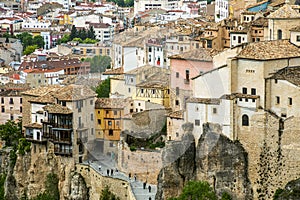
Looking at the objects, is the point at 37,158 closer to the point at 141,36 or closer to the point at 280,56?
the point at 141,36

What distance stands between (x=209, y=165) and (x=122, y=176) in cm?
273

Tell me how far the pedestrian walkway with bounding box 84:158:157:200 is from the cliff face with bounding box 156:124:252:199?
→ 1.24ft

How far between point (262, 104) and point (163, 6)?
4995 centimetres

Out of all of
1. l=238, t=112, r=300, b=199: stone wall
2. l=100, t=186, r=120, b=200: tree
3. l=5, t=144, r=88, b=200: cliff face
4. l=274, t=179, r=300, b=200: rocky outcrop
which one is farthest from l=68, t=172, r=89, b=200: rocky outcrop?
l=274, t=179, r=300, b=200: rocky outcrop

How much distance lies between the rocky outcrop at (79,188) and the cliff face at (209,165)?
134 inches

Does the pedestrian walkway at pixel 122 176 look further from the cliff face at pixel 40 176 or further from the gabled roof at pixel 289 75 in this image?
the gabled roof at pixel 289 75

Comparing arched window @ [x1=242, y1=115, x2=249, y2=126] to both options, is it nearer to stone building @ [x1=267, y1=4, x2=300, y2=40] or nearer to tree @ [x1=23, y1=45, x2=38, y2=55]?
stone building @ [x1=267, y1=4, x2=300, y2=40]

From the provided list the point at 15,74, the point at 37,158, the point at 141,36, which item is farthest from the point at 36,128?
the point at 15,74

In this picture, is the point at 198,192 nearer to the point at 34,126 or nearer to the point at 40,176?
the point at 40,176

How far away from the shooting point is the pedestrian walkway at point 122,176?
26.1 metres

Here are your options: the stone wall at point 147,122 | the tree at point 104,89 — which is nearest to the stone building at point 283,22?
the stone wall at point 147,122

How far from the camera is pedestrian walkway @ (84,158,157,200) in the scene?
1026 inches

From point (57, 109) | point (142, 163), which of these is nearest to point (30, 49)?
point (57, 109)

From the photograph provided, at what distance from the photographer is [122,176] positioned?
27.3m
